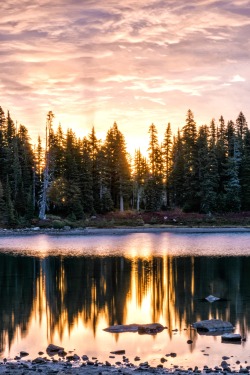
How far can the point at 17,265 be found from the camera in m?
35.0

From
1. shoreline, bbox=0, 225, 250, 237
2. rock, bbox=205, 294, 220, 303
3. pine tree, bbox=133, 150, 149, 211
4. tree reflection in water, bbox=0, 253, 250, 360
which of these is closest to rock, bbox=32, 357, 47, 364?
A: tree reflection in water, bbox=0, 253, 250, 360

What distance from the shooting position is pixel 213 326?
16.7 metres

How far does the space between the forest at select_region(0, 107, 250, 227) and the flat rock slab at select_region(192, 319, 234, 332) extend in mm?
57236

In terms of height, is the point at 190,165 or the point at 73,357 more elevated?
the point at 190,165

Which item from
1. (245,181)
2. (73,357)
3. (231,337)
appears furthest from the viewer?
(245,181)

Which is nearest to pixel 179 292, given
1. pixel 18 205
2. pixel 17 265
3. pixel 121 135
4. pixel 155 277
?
pixel 155 277

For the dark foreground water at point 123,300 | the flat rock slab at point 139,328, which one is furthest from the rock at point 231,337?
the flat rock slab at point 139,328

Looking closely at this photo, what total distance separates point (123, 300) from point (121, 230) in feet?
158

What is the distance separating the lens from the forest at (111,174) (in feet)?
258

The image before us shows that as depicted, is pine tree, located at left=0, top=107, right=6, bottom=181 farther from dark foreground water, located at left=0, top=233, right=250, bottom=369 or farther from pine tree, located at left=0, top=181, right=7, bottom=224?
dark foreground water, located at left=0, top=233, right=250, bottom=369

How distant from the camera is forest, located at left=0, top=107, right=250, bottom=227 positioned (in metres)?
78.6

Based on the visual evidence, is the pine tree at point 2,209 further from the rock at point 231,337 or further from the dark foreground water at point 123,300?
the rock at point 231,337

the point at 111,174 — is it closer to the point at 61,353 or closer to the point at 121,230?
the point at 121,230

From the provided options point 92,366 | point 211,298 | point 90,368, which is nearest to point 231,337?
point 92,366
